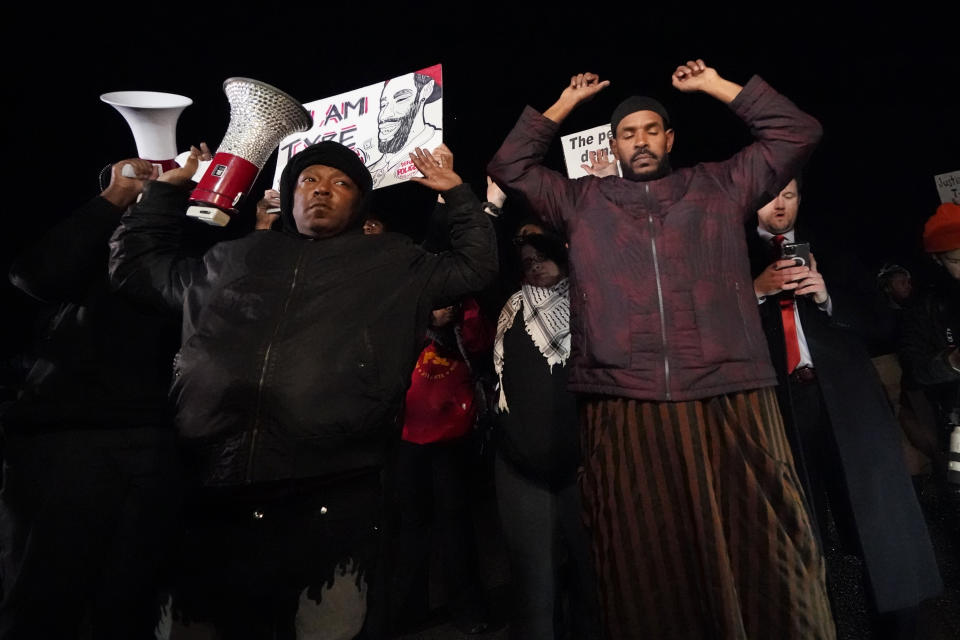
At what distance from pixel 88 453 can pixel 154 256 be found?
740 millimetres

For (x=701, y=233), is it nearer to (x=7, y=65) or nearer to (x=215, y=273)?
(x=215, y=273)

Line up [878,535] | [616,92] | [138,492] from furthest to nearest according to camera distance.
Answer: [616,92] → [878,535] → [138,492]

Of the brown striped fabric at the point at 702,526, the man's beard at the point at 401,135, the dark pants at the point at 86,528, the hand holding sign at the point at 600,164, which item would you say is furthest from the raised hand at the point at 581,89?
the dark pants at the point at 86,528

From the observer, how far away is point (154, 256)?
188cm

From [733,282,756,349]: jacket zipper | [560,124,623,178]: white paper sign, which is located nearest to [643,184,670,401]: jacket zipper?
[733,282,756,349]: jacket zipper

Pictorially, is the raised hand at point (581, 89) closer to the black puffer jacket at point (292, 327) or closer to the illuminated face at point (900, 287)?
the black puffer jacket at point (292, 327)

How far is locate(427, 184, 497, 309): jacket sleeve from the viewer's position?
1861mm

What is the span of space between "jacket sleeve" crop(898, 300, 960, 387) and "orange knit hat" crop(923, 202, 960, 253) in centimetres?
35

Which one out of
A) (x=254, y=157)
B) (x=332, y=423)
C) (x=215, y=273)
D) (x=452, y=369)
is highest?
(x=254, y=157)

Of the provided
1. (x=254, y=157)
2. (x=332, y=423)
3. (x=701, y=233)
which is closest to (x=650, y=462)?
(x=701, y=233)

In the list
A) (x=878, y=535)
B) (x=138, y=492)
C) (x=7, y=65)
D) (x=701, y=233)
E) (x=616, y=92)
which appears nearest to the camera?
(x=701, y=233)

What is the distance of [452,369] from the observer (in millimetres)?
3195

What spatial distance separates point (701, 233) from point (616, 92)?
472 centimetres

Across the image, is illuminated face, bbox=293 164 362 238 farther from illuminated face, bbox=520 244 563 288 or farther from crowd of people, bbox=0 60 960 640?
illuminated face, bbox=520 244 563 288
